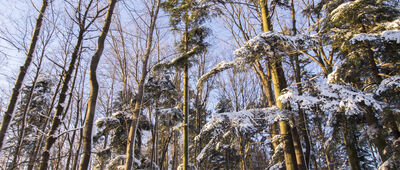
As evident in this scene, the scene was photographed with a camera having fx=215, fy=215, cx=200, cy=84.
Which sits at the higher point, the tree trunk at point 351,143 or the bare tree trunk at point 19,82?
the bare tree trunk at point 19,82

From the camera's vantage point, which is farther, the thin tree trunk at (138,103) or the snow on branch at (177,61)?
the snow on branch at (177,61)

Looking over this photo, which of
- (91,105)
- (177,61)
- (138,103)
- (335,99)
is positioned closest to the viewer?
(91,105)

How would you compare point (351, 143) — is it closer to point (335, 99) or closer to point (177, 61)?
point (335, 99)

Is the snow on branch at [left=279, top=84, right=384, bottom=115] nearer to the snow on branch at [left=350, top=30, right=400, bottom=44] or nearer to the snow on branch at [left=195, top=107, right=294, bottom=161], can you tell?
the snow on branch at [left=195, top=107, right=294, bottom=161]

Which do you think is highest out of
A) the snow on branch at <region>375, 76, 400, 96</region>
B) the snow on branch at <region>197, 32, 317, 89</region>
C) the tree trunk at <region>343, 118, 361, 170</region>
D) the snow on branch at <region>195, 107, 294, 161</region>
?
the snow on branch at <region>197, 32, 317, 89</region>

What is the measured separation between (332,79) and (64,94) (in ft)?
23.5

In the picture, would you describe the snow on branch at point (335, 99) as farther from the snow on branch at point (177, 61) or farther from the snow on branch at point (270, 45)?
the snow on branch at point (177, 61)

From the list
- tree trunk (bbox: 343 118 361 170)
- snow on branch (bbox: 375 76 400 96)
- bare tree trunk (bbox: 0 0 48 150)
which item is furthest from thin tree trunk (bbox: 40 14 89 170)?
tree trunk (bbox: 343 118 361 170)

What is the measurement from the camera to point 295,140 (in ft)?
17.5

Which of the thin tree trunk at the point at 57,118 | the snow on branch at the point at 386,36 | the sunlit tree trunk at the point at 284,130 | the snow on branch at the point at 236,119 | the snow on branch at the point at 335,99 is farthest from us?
the sunlit tree trunk at the point at 284,130

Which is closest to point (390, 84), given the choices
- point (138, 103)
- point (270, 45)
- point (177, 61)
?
point (270, 45)

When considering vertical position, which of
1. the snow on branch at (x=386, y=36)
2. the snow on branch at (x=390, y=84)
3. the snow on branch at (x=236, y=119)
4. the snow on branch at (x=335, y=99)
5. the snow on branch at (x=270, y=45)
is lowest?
the snow on branch at (x=236, y=119)

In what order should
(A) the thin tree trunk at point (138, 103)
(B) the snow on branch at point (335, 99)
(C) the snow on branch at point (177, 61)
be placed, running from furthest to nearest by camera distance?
(C) the snow on branch at point (177, 61)
(A) the thin tree trunk at point (138, 103)
(B) the snow on branch at point (335, 99)

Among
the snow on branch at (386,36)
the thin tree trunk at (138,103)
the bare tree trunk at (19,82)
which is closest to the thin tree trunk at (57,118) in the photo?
the bare tree trunk at (19,82)
